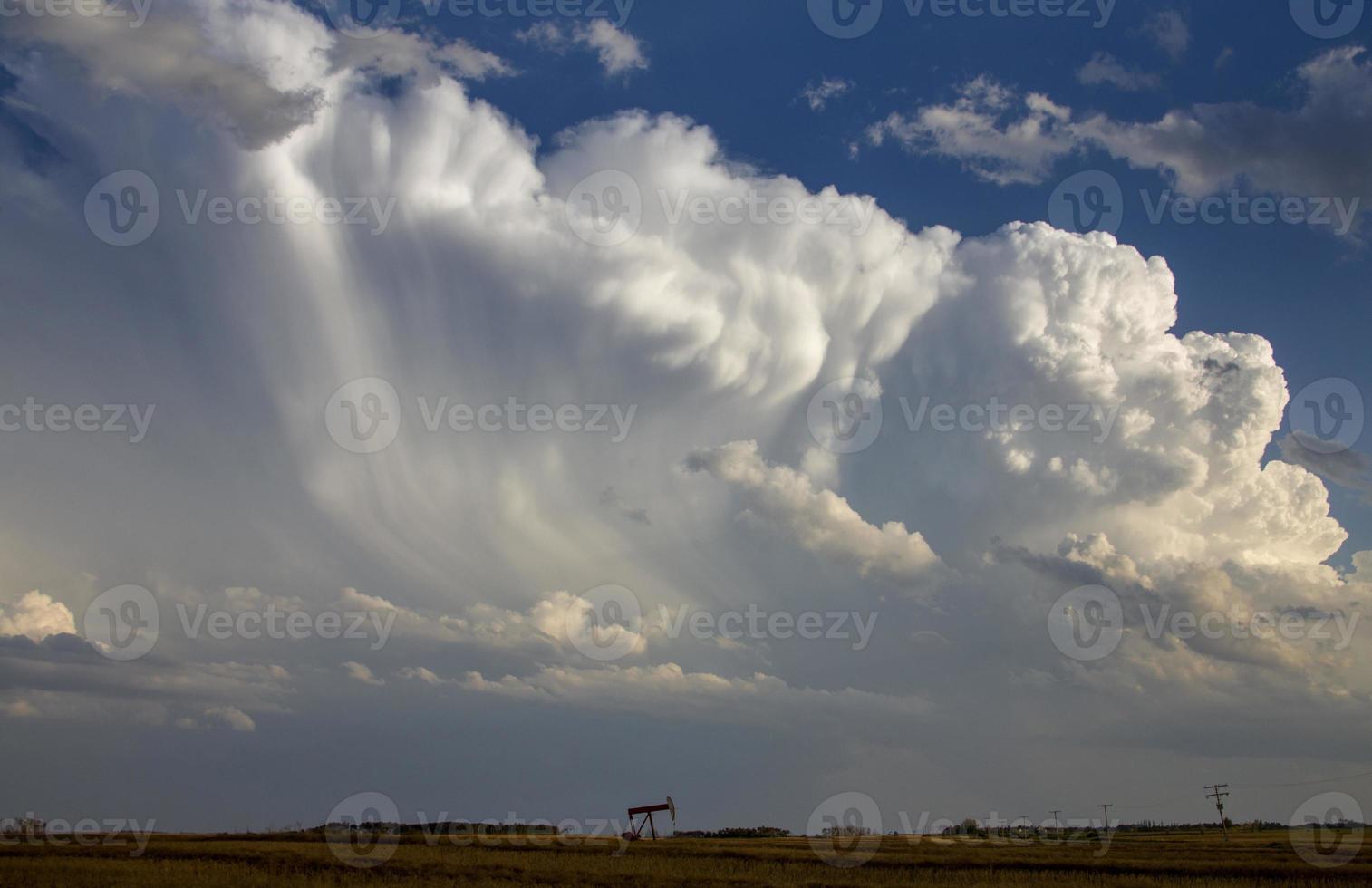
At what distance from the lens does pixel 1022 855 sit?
6938 cm

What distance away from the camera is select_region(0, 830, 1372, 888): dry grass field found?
4744 centimetres

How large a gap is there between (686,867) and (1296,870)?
38.1 m

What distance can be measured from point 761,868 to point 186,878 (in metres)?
29.4

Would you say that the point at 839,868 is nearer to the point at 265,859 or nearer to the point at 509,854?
the point at 509,854

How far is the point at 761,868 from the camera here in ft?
→ 188

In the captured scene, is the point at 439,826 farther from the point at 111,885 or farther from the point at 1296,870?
the point at 1296,870

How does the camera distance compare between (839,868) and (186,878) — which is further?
(839,868)

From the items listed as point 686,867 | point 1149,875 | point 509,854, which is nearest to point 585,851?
point 509,854

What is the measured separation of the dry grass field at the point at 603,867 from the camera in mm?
47438

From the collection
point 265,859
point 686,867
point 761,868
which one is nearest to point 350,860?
point 265,859

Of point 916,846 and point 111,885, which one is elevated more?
point 111,885

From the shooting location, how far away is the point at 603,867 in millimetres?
54688

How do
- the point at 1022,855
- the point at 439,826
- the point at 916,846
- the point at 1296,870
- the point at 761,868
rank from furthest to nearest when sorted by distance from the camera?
the point at 439,826
the point at 916,846
the point at 1022,855
the point at 1296,870
the point at 761,868

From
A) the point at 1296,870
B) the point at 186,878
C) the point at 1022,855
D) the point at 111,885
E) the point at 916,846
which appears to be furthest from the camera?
the point at 916,846
